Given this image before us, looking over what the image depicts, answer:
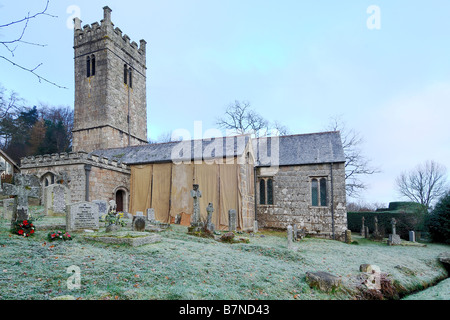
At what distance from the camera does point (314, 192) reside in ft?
63.3

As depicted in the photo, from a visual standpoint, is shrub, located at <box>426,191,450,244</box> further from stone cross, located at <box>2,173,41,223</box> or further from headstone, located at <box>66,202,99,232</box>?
stone cross, located at <box>2,173,41,223</box>

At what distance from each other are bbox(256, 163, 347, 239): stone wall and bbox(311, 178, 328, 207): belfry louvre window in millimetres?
290

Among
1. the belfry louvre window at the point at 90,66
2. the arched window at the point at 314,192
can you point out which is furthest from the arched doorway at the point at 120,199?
the belfry louvre window at the point at 90,66

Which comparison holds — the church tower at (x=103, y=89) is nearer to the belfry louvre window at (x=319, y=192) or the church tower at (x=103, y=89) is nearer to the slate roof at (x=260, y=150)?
the slate roof at (x=260, y=150)

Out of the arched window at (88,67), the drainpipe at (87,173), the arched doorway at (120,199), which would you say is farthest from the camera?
the arched window at (88,67)

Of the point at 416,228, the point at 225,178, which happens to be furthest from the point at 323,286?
the point at 416,228

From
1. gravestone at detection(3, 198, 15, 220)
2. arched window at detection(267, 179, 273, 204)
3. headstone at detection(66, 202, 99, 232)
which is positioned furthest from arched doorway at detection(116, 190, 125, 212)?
headstone at detection(66, 202, 99, 232)

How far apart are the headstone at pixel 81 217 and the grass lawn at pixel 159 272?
0.97 meters

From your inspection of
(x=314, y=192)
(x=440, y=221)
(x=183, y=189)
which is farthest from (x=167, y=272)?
(x=440, y=221)

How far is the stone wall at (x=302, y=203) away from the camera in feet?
60.4

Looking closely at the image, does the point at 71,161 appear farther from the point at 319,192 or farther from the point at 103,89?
the point at 319,192

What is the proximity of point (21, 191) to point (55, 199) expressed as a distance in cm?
730
